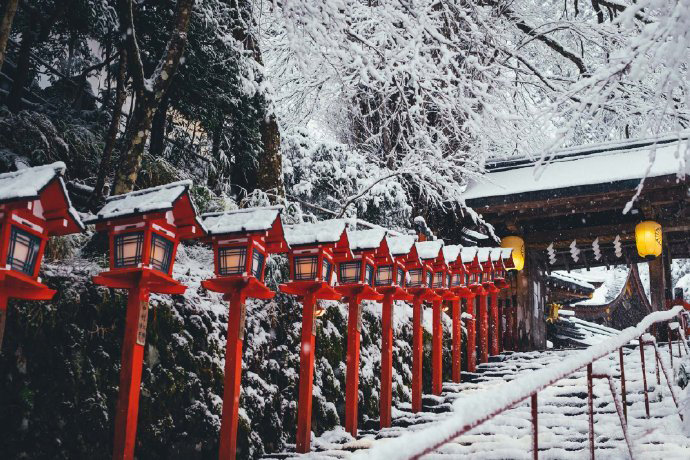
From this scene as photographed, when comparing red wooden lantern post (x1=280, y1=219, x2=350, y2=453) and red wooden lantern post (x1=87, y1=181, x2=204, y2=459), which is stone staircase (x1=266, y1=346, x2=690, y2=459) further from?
red wooden lantern post (x1=87, y1=181, x2=204, y2=459)

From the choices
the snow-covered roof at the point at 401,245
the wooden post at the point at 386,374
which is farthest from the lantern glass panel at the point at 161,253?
the snow-covered roof at the point at 401,245

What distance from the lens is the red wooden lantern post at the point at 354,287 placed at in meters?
6.68

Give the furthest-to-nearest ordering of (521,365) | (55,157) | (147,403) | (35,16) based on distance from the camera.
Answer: (521,365) < (35,16) < (55,157) < (147,403)

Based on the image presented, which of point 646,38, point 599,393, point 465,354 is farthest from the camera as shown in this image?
point 465,354

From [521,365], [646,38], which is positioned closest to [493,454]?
[646,38]

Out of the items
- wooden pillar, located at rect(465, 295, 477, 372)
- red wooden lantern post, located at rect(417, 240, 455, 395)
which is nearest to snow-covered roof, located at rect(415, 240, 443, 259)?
red wooden lantern post, located at rect(417, 240, 455, 395)

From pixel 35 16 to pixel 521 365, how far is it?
29.7 feet

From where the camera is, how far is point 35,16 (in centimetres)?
748

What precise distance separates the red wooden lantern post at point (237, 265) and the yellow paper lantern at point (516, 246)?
902cm

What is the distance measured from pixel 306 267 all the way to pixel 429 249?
2724 millimetres

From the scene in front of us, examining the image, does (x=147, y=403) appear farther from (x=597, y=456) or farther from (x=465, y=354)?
(x=465, y=354)

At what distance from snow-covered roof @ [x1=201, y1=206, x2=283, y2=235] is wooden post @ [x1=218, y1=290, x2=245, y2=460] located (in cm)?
57

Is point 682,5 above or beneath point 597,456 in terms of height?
above

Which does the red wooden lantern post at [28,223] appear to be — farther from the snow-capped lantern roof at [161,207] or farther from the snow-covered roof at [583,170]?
the snow-covered roof at [583,170]
